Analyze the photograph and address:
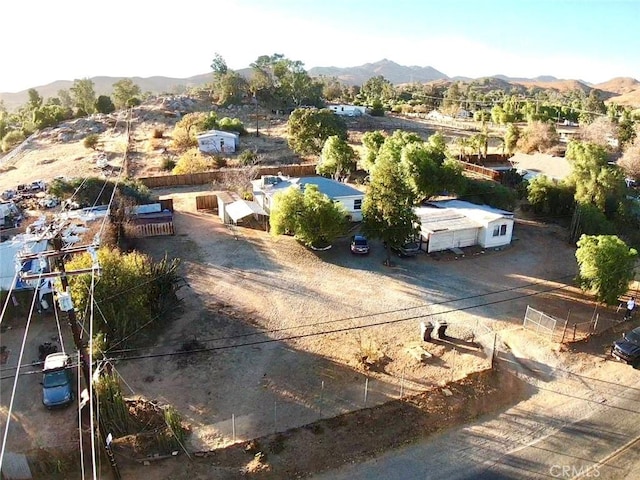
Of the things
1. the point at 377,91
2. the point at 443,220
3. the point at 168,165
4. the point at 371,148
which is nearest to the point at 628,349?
the point at 443,220

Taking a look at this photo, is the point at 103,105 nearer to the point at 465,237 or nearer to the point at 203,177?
the point at 203,177

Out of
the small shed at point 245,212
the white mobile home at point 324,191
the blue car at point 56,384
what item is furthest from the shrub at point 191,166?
the blue car at point 56,384

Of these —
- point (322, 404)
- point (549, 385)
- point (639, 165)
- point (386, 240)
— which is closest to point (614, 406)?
point (549, 385)

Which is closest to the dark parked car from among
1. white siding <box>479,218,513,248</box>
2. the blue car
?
white siding <box>479,218,513,248</box>

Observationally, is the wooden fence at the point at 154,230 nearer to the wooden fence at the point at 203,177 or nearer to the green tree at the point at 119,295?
the green tree at the point at 119,295

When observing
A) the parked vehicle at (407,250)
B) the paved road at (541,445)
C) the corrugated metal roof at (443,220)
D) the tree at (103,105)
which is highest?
the tree at (103,105)

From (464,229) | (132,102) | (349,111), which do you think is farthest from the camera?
(349,111)
